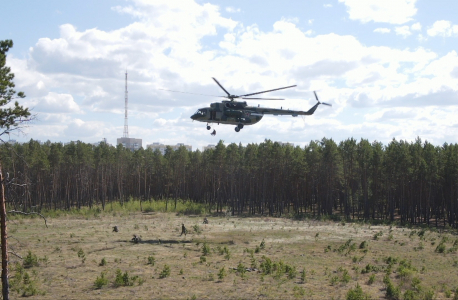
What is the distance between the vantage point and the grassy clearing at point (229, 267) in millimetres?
18547

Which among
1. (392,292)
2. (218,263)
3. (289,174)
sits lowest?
(218,263)

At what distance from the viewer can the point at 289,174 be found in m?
69.2

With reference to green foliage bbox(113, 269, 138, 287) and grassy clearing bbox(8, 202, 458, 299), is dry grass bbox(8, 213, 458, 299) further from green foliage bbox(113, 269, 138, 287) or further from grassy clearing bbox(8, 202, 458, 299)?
green foliage bbox(113, 269, 138, 287)

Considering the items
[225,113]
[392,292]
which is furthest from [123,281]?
[225,113]

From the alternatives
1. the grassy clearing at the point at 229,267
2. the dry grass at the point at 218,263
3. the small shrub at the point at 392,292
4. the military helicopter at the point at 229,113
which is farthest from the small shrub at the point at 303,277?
the military helicopter at the point at 229,113

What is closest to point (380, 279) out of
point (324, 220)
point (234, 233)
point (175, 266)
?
point (175, 266)

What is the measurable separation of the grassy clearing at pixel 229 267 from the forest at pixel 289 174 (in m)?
23.0

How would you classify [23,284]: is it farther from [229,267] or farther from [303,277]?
[303,277]

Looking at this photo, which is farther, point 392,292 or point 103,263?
point 103,263

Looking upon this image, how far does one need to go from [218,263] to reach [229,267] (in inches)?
51.2

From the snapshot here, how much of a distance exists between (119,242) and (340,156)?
4319 centimetres

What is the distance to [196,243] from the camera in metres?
32.1

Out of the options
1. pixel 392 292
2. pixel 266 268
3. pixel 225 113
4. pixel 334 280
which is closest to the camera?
pixel 392 292

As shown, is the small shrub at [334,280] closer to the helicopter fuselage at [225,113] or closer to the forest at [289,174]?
the helicopter fuselage at [225,113]
